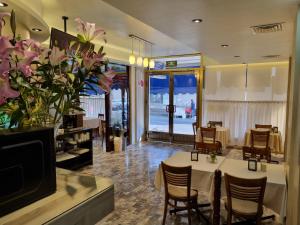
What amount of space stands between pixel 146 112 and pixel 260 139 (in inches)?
163

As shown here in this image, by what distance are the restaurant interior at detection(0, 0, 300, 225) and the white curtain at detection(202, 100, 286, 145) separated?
0.03m

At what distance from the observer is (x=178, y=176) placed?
9.02ft

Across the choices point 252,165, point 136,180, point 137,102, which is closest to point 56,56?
point 252,165

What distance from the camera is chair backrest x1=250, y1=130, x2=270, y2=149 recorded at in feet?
16.7

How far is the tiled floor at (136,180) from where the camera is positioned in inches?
124

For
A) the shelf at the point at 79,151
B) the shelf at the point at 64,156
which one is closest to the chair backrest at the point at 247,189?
the shelf at the point at 64,156

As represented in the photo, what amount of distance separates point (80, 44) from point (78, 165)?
4598 millimetres

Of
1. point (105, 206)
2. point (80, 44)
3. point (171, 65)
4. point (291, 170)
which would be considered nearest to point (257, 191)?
point (291, 170)

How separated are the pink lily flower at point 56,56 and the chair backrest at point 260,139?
16.8ft

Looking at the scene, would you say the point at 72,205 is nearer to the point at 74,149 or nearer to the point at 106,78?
the point at 106,78

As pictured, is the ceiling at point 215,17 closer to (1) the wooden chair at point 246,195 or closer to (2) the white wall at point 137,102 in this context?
(1) the wooden chair at point 246,195

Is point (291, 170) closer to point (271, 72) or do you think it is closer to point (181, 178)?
point (181, 178)

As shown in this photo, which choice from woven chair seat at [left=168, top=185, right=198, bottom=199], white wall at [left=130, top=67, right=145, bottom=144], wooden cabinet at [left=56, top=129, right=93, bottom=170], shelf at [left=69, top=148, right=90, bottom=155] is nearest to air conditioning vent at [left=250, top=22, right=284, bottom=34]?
woven chair seat at [left=168, top=185, right=198, bottom=199]

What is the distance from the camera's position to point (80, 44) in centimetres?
93
